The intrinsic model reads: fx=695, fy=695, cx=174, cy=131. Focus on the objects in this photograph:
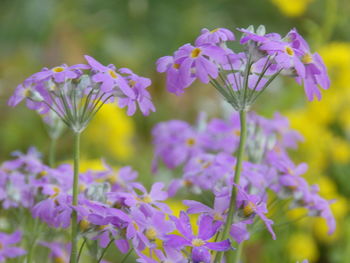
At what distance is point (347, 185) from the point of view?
8.95ft

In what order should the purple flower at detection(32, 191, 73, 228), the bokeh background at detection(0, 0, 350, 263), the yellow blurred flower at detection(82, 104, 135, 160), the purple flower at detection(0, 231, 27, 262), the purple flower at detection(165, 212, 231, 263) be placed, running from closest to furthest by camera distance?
the purple flower at detection(165, 212, 231, 263) < the purple flower at detection(32, 191, 73, 228) < the purple flower at detection(0, 231, 27, 262) < the bokeh background at detection(0, 0, 350, 263) < the yellow blurred flower at detection(82, 104, 135, 160)

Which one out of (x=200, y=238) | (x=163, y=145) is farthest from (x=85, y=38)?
(x=200, y=238)

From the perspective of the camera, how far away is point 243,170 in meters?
1.05

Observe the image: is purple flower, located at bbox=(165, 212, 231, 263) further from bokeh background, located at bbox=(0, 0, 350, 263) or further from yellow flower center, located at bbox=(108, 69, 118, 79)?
bokeh background, located at bbox=(0, 0, 350, 263)

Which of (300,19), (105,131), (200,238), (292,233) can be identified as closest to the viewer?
(200,238)

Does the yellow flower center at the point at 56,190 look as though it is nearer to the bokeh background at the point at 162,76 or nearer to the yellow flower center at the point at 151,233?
the yellow flower center at the point at 151,233

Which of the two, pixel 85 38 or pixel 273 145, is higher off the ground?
pixel 85 38

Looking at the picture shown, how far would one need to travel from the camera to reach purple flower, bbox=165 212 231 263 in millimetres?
781

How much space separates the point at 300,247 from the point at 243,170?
1.41 meters

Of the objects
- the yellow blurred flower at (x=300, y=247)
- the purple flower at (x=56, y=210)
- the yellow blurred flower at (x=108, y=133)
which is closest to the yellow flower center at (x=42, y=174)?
the purple flower at (x=56, y=210)

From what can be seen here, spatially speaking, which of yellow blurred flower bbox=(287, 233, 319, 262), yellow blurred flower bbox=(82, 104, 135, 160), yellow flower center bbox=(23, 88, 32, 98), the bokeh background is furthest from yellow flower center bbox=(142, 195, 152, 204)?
yellow blurred flower bbox=(82, 104, 135, 160)

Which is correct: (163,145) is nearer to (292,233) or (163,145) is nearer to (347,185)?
(292,233)

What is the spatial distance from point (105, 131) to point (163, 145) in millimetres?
1552

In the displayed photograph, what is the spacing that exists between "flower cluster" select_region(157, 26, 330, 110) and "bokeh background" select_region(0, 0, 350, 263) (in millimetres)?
895
